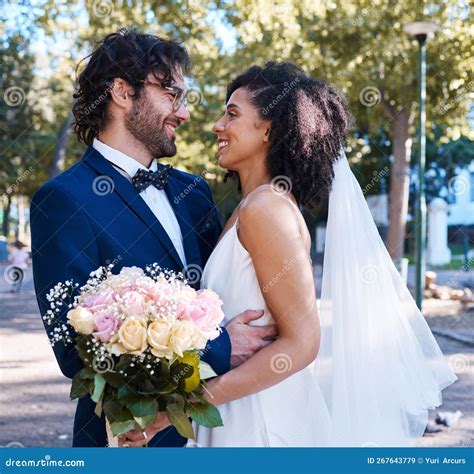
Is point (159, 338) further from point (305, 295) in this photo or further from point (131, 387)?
point (305, 295)

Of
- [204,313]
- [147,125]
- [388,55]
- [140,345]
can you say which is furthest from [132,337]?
[388,55]

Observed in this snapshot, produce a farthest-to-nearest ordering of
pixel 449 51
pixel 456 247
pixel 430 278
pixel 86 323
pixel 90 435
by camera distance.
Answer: pixel 456 247
pixel 430 278
pixel 449 51
pixel 90 435
pixel 86 323

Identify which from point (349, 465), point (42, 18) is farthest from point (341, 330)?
point (42, 18)

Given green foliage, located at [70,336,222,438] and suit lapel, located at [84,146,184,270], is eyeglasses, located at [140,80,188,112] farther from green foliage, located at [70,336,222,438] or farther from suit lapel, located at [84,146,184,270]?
green foliage, located at [70,336,222,438]

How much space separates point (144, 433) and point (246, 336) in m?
Result: 0.52

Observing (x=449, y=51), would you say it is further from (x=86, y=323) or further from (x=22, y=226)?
(x=22, y=226)

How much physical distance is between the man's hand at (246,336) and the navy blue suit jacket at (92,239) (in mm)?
66

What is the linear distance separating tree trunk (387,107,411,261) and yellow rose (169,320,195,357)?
48.4 ft

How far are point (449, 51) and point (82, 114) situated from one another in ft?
43.7

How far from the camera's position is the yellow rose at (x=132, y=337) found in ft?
7.47

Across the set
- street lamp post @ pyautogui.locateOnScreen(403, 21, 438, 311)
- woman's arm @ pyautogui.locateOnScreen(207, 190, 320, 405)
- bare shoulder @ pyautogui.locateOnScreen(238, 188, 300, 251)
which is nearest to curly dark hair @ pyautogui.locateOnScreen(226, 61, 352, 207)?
bare shoulder @ pyautogui.locateOnScreen(238, 188, 300, 251)

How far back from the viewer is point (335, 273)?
3.30 metres

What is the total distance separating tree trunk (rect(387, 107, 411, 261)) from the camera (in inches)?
669

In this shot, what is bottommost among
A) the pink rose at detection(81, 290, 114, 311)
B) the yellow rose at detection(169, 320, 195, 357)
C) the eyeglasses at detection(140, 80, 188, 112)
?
the yellow rose at detection(169, 320, 195, 357)
